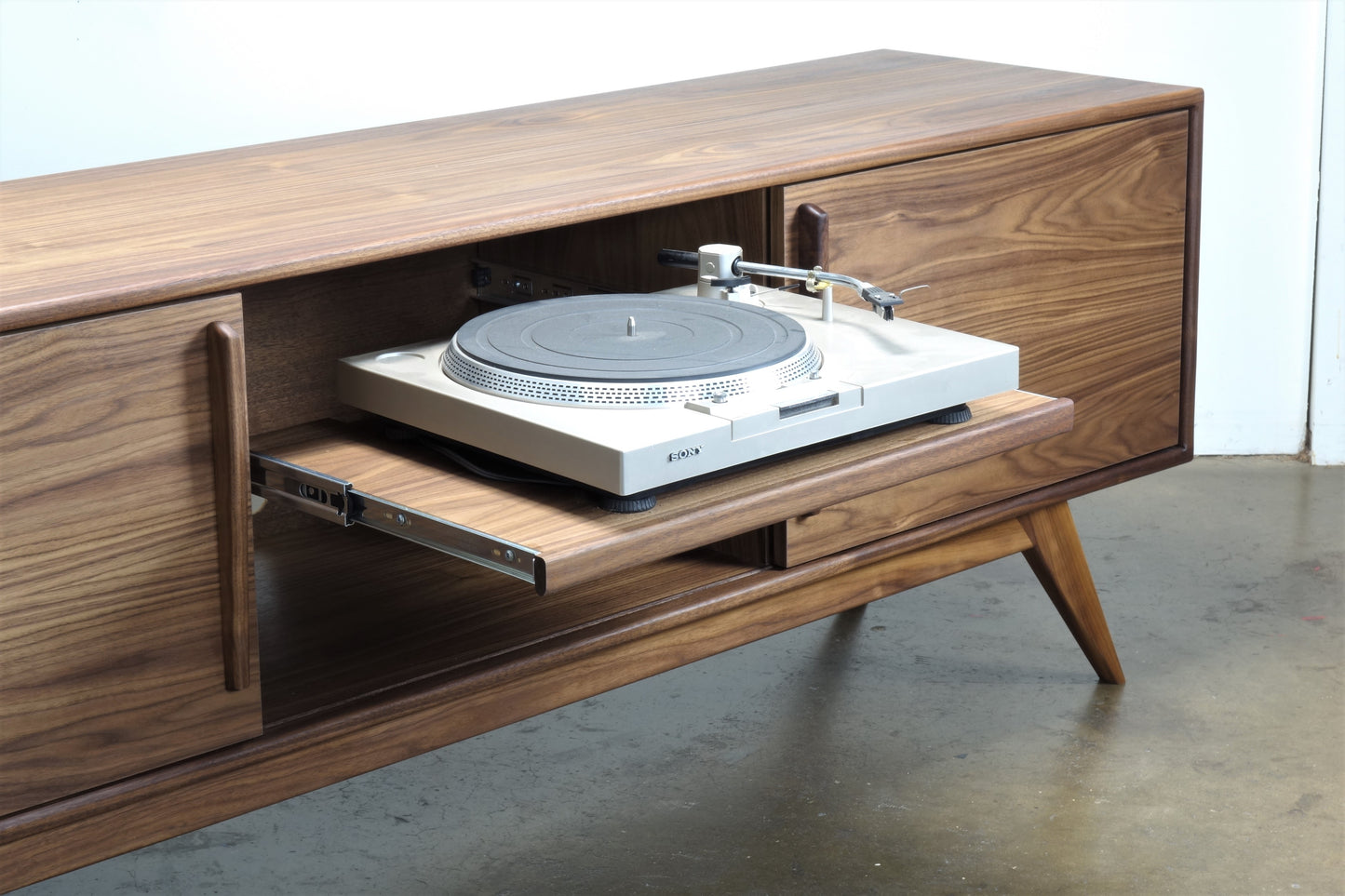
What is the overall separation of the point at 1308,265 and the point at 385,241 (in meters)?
2.09

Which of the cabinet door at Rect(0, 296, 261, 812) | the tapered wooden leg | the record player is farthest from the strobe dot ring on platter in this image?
the tapered wooden leg

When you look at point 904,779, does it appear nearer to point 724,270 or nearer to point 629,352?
point 724,270

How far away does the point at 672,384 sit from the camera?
1104mm

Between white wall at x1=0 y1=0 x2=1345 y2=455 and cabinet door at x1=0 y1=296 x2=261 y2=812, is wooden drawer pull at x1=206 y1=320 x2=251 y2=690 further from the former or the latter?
white wall at x1=0 y1=0 x2=1345 y2=455

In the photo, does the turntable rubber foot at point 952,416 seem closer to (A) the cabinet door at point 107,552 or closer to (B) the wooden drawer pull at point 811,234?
(B) the wooden drawer pull at point 811,234

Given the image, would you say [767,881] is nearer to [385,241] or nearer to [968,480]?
[968,480]

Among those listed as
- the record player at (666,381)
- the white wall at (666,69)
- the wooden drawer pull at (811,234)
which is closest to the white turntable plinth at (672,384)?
the record player at (666,381)

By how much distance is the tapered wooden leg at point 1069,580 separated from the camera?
1.77 metres

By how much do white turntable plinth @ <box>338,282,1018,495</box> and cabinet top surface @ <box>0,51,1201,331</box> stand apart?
10 cm

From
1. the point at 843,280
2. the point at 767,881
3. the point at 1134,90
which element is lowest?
the point at 767,881

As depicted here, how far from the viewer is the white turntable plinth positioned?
1055 mm

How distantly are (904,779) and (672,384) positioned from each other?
33.6 inches

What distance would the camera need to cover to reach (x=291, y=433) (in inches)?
50.3

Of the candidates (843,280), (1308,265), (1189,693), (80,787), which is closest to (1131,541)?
(1189,693)
